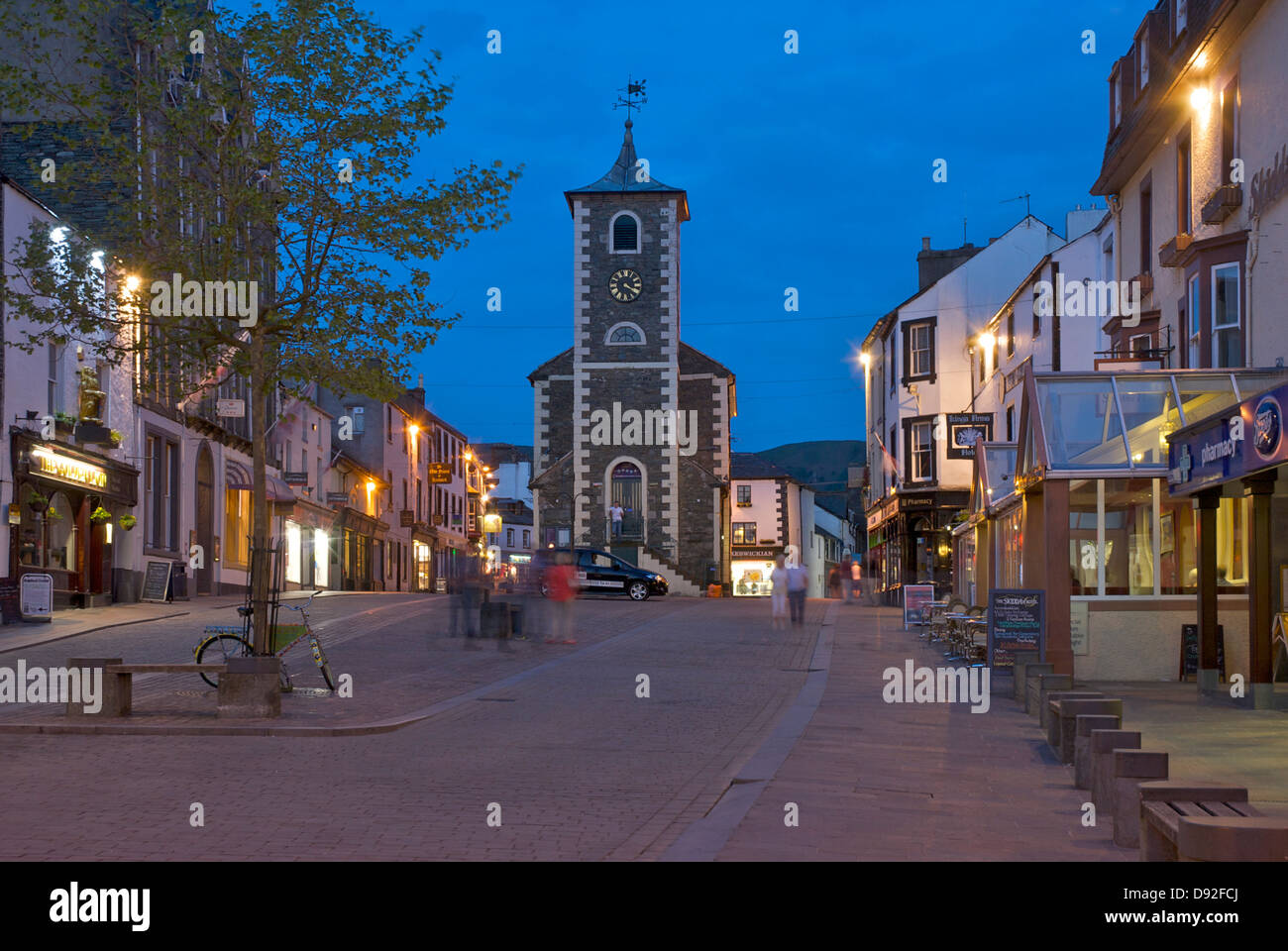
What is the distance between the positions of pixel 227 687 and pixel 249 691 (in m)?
0.24

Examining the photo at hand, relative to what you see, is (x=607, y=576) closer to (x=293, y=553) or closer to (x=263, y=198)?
(x=293, y=553)

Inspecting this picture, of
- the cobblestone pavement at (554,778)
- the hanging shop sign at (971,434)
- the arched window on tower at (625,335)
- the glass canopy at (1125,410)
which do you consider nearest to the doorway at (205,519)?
the cobblestone pavement at (554,778)

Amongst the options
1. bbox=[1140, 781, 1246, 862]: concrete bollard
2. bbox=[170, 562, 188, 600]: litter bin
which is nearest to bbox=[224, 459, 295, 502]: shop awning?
bbox=[170, 562, 188, 600]: litter bin

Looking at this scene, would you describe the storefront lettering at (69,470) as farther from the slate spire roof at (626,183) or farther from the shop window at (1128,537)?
the slate spire roof at (626,183)

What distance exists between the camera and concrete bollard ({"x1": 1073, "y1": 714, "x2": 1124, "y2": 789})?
10.7m

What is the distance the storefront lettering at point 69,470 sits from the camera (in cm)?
2986

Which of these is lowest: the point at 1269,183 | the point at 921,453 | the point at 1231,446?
the point at 1231,446

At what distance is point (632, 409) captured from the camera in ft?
201

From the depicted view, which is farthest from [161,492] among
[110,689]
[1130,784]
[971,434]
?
[1130,784]

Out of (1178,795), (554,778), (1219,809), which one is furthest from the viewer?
(554,778)

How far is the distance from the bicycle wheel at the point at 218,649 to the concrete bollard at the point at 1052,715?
9.11 metres

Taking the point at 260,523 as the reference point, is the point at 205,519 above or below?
above
